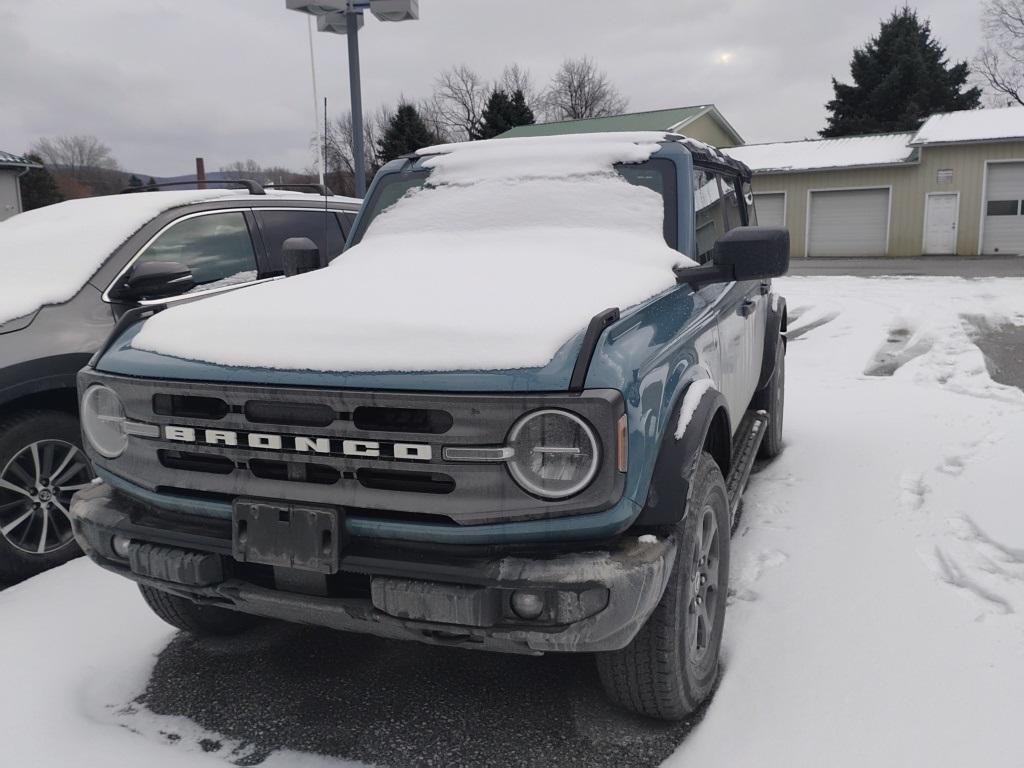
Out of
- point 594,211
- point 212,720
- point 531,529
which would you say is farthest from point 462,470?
point 594,211

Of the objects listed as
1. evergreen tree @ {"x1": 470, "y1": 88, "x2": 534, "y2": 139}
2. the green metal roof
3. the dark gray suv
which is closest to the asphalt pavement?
the dark gray suv

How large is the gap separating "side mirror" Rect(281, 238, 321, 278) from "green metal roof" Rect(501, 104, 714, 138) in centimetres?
2562

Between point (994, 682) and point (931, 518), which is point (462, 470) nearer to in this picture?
point (994, 682)

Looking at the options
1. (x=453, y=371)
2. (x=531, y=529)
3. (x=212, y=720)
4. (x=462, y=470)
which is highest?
(x=453, y=371)

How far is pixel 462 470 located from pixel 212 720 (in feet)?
4.72

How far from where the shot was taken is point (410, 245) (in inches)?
147

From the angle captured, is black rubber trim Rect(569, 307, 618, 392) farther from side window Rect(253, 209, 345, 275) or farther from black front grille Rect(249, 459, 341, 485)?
side window Rect(253, 209, 345, 275)

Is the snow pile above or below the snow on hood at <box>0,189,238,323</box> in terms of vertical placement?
below

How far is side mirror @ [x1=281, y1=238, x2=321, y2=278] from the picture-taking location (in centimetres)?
400

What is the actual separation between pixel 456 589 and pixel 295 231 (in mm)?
4048

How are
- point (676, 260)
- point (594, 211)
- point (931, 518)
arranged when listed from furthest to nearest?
point (931, 518), point (594, 211), point (676, 260)

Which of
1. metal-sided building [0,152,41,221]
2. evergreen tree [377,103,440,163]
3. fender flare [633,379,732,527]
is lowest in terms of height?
fender flare [633,379,732,527]

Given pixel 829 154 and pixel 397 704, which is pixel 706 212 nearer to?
pixel 397 704

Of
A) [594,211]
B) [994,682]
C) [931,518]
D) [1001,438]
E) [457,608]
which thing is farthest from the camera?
[1001,438]
